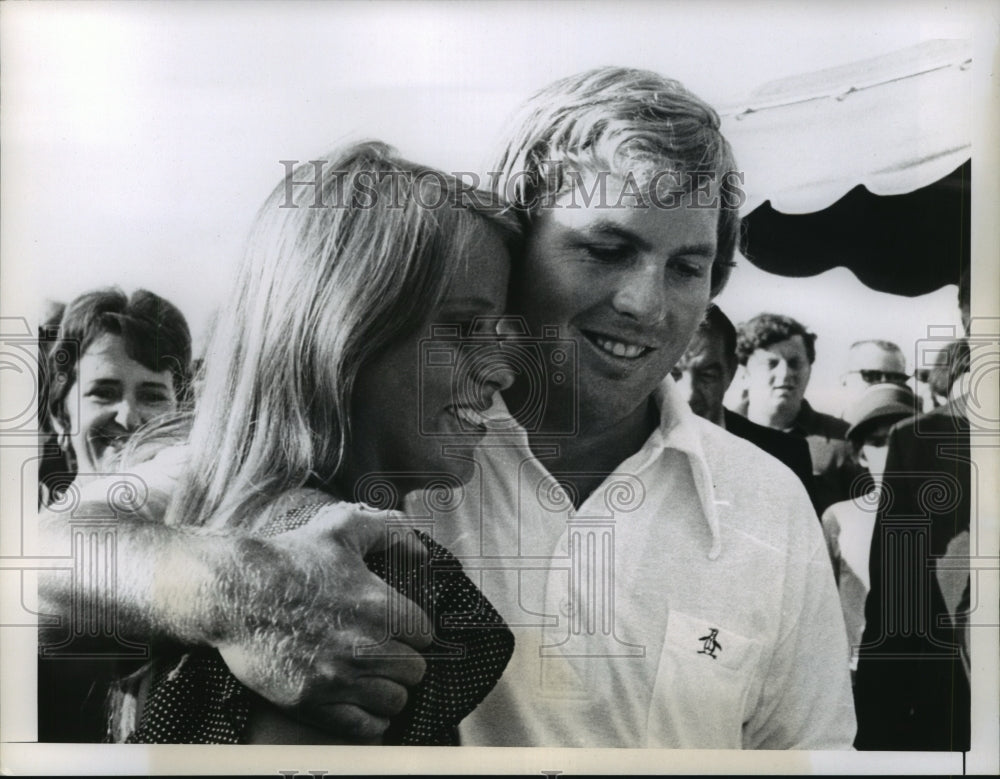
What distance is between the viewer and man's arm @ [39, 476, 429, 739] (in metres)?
2.01

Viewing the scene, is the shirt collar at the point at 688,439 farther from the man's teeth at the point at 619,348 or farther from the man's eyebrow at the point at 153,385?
the man's eyebrow at the point at 153,385

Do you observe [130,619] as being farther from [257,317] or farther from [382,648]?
[257,317]

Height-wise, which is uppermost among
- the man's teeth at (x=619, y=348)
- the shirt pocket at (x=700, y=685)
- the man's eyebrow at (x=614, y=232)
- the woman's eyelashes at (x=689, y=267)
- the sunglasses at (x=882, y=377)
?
the man's eyebrow at (x=614, y=232)

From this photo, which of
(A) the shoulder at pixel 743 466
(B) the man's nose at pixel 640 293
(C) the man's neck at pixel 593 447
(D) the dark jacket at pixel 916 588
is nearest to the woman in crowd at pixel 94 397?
(C) the man's neck at pixel 593 447

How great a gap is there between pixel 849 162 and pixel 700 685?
1.26 metres

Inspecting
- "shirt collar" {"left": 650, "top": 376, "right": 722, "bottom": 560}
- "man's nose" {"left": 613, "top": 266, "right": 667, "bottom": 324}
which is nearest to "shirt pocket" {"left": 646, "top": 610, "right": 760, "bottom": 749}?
"shirt collar" {"left": 650, "top": 376, "right": 722, "bottom": 560}

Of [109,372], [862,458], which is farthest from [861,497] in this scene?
[109,372]

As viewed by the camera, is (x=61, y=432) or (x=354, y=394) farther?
(x=61, y=432)

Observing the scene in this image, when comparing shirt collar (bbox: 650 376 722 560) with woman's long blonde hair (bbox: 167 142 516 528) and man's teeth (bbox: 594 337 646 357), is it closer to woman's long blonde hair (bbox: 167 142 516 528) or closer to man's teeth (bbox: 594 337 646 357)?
man's teeth (bbox: 594 337 646 357)

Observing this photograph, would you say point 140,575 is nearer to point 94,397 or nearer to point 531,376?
point 94,397

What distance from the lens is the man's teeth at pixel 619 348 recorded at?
205 centimetres

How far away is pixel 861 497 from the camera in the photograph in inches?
82.1

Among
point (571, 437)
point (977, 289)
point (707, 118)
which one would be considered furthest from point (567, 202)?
point (977, 289)

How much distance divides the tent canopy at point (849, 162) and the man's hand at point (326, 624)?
114 cm
